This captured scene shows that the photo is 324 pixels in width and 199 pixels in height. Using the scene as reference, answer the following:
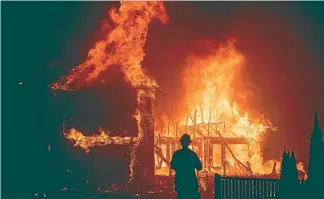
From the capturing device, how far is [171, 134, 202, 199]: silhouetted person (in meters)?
14.4

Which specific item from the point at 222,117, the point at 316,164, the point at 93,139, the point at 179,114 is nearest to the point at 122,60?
the point at 93,139

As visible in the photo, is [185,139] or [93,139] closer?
[185,139]

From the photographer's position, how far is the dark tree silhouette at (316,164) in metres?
19.0

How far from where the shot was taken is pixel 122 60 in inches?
1476

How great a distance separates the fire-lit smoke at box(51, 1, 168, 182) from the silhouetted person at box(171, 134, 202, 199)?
2012 centimetres

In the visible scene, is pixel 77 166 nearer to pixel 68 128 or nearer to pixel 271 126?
pixel 68 128

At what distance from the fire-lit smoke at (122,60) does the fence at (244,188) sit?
48.5 ft

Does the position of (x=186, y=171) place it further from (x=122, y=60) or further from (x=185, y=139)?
(x=122, y=60)

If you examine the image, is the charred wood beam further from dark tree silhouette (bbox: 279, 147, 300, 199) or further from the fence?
dark tree silhouette (bbox: 279, 147, 300, 199)

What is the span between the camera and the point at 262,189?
2055 centimetres

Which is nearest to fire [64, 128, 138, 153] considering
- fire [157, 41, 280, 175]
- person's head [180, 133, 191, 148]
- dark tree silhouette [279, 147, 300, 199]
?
fire [157, 41, 280, 175]

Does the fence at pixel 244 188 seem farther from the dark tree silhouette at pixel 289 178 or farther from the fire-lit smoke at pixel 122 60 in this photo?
the fire-lit smoke at pixel 122 60

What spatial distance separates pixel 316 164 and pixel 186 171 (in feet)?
21.3

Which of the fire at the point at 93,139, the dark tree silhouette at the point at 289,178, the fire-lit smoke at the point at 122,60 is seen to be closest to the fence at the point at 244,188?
the dark tree silhouette at the point at 289,178
